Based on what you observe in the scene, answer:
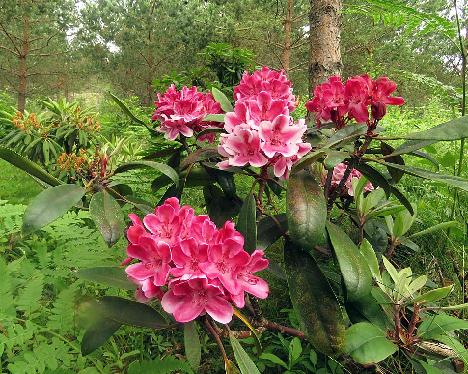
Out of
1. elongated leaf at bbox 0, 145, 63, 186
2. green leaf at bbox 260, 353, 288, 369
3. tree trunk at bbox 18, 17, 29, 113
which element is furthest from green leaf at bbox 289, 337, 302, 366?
tree trunk at bbox 18, 17, 29, 113

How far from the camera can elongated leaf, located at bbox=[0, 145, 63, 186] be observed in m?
1.03

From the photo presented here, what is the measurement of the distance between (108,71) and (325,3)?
46.2ft

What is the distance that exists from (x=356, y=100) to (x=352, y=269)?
529 mm

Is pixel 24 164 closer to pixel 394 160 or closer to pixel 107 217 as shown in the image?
pixel 107 217

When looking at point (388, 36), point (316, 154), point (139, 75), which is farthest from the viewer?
point (139, 75)

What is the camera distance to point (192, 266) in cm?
83

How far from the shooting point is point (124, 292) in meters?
1.60

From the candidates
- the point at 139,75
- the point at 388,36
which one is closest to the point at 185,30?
the point at 139,75

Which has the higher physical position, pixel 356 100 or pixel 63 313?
pixel 356 100

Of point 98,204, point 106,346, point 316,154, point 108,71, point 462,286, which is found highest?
point 316,154

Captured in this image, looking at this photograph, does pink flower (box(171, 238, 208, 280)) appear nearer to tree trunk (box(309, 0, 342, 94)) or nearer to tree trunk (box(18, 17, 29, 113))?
tree trunk (box(309, 0, 342, 94))

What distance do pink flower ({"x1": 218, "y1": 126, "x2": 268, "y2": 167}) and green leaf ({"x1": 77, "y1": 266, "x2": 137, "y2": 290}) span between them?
41cm

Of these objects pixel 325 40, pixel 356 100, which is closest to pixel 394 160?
pixel 356 100

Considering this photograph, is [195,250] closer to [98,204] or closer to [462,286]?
[98,204]
